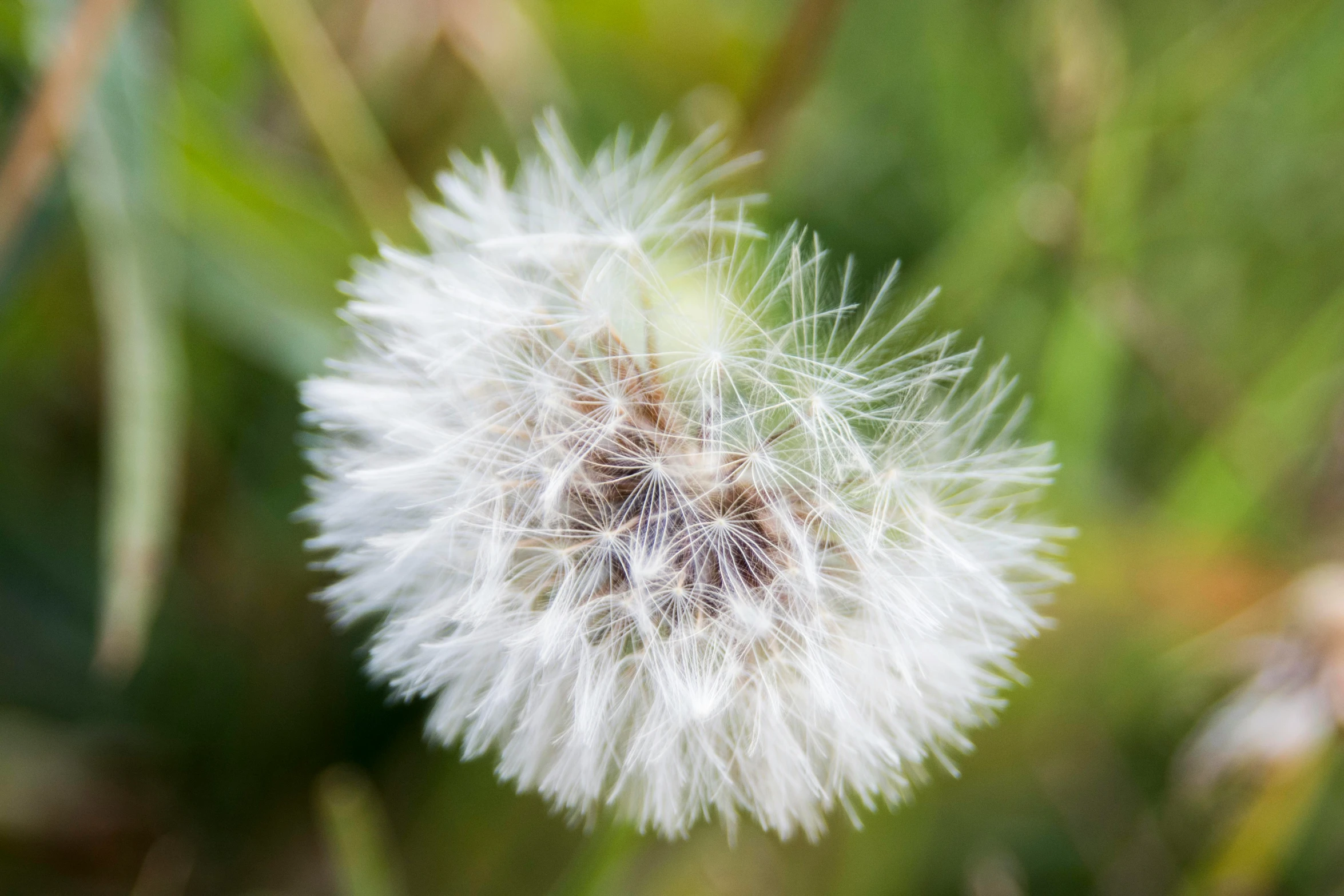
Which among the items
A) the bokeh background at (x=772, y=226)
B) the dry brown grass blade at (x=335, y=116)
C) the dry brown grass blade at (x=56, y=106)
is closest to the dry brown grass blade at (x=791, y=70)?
the bokeh background at (x=772, y=226)

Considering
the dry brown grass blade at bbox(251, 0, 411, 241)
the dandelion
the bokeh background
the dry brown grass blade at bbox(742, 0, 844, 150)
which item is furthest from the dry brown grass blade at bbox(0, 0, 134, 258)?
the dry brown grass blade at bbox(742, 0, 844, 150)

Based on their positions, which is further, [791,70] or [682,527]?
[791,70]

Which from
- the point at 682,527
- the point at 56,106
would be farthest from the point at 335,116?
the point at 682,527

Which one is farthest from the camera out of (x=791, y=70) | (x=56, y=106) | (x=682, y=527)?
(x=791, y=70)

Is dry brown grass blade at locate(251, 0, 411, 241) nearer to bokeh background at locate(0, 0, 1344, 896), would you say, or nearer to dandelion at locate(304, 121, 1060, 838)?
bokeh background at locate(0, 0, 1344, 896)

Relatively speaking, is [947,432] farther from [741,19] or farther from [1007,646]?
[741,19]

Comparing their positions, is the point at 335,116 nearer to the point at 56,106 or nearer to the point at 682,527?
the point at 56,106

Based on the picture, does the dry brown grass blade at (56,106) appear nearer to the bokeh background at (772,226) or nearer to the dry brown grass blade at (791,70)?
the bokeh background at (772,226)
